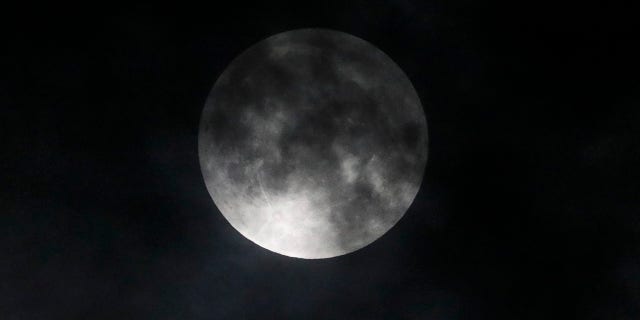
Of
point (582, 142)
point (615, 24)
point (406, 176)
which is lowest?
point (406, 176)

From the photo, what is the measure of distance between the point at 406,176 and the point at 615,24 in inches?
263

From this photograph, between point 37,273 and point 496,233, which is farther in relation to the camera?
point 496,233

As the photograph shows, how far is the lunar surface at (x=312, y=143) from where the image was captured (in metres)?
13.0

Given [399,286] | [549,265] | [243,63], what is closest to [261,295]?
[399,286]

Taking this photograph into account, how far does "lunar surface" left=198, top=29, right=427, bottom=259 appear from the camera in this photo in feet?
42.8

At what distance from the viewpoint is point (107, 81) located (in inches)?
539

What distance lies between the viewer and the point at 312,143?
13.0 m

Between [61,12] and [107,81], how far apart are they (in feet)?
6.71

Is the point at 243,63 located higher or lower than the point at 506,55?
lower

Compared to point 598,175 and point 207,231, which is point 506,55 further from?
point 207,231

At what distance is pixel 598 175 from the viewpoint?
14008 mm

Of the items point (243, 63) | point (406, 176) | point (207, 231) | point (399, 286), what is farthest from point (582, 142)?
point (207, 231)

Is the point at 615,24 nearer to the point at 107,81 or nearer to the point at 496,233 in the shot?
the point at 496,233

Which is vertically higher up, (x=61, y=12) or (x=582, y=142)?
(x=61, y=12)
